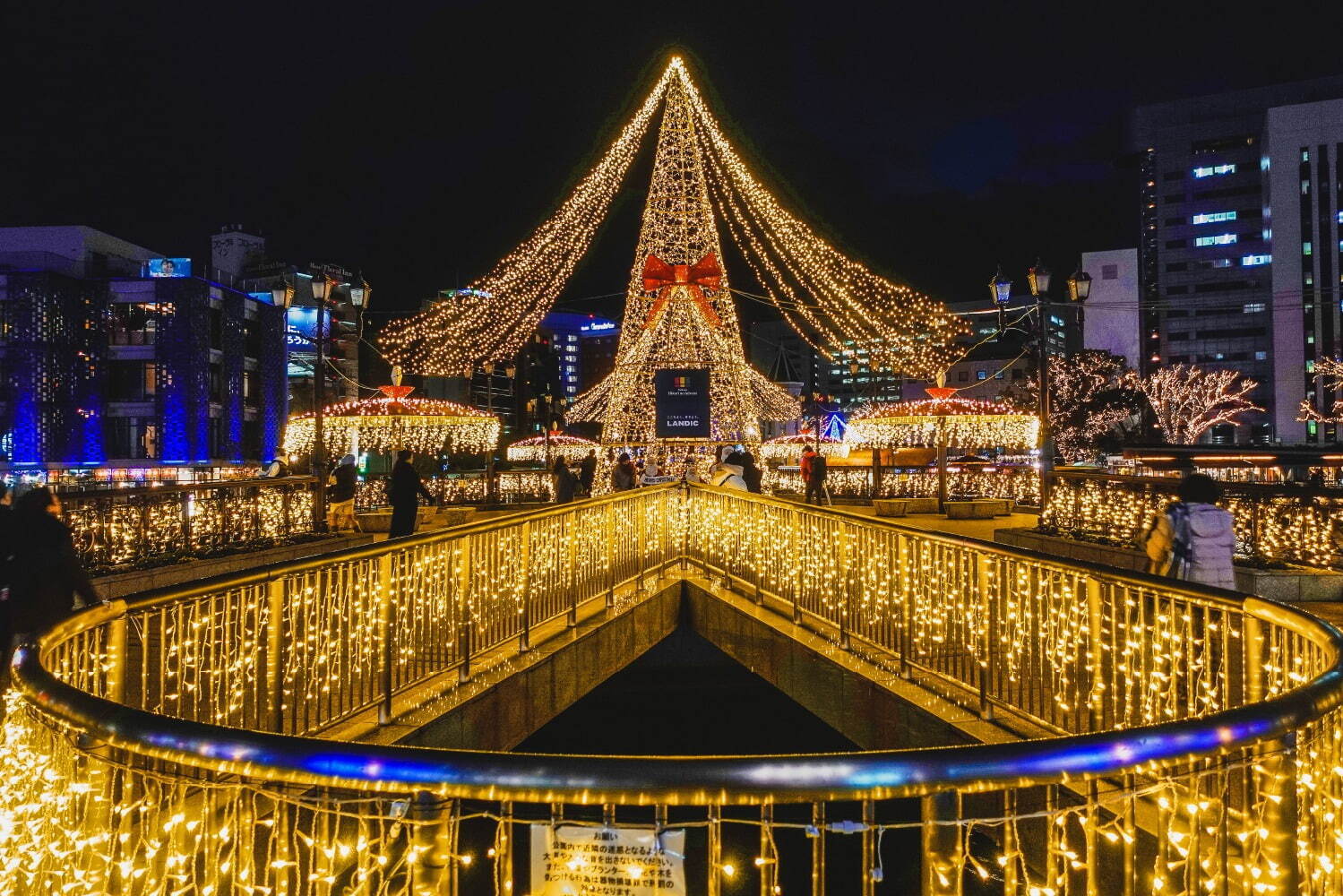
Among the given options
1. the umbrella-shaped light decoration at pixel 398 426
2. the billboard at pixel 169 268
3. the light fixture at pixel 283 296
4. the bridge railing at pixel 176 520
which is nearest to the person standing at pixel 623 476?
the umbrella-shaped light decoration at pixel 398 426

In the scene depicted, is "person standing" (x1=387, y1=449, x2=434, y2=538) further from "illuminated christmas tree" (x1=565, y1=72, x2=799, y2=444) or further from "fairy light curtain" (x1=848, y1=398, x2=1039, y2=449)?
"fairy light curtain" (x1=848, y1=398, x2=1039, y2=449)

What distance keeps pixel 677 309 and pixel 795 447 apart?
15.2 metres

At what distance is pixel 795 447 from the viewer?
39188mm

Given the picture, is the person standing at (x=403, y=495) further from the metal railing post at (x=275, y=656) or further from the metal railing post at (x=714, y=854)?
the metal railing post at (x=714, y=854)

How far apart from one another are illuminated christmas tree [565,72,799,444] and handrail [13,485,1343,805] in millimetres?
21325

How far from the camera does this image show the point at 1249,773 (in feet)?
12.0

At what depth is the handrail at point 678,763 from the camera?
80.0 inches

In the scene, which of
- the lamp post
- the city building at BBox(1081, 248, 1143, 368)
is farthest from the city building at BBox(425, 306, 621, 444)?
the city building at BBox(1081, 248, 1143, 368)

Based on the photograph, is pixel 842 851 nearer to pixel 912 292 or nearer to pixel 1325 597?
pixel 1325 597

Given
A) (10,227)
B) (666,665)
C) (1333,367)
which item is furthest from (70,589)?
(1333,367)

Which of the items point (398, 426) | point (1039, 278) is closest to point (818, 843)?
point (1039, 278)

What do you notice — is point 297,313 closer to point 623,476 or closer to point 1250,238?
point 623,476

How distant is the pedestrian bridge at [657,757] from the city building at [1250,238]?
76.0 meters

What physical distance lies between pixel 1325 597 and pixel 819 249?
45.0ft
